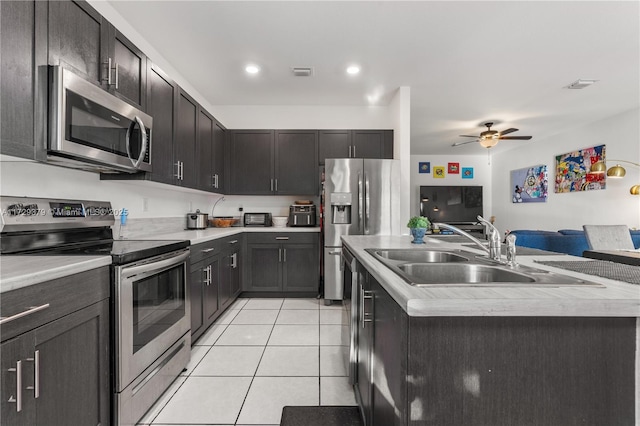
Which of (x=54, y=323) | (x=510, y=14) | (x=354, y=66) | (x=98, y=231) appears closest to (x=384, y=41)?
(x=354, y=66)

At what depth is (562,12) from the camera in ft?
7.49

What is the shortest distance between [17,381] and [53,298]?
0.26m

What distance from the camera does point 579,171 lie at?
5227 mm

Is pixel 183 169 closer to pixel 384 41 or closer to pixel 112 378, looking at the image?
pixel 112 378

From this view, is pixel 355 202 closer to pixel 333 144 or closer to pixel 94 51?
pixel 333 144

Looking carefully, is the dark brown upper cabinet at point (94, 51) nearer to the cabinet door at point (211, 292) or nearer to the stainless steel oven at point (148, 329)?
the stainless steel oven at point (148, 329)

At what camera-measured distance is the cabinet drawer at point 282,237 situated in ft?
12.4

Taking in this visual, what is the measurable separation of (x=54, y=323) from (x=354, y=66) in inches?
122

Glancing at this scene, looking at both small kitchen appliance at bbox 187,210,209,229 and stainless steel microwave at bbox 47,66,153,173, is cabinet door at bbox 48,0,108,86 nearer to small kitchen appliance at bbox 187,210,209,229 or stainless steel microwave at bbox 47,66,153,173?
stainless steel microwave at bbox 47,66,153,173

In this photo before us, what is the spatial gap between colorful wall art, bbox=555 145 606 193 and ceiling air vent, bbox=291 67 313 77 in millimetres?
4985

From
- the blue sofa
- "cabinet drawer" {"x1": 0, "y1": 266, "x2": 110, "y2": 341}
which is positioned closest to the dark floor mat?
"cabinet drawer" {"x1": 0, "y1": 266, "x2": 110, "y2": 341}


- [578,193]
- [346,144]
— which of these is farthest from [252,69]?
[578,193]

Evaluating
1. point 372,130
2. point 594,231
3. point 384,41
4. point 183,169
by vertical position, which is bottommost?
point 594,231

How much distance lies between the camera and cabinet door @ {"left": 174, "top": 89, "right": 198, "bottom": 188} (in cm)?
271
